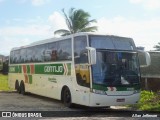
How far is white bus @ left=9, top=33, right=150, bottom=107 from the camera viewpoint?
14.7 m

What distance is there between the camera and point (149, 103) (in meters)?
17.3

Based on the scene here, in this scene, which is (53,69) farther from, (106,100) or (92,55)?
(92,55)

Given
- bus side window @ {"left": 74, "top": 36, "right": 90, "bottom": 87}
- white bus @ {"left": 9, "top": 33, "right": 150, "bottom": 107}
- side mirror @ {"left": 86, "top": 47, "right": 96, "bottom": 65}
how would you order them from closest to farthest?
side mirror @ {"left": 86, "top": 47, "right": 96, "bottom": 65} → white bus @ {"left": 9, "top": 33, "right": 150, "bottom": 107} → bus side window @ {"left": 74, "top": 36, "right": 90, "bottom": 87}

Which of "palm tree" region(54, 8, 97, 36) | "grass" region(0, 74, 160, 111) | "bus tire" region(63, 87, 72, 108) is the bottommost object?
"grass" region(0, 74, 160, 111)

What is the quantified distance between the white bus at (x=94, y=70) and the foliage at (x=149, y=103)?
3.27ft

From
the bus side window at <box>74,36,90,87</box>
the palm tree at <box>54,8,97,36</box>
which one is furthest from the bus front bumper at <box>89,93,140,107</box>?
the palm tree at <box>54,8,97,36</box>

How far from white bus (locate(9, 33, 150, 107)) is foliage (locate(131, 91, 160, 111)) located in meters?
1.00

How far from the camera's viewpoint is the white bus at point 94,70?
578 inches

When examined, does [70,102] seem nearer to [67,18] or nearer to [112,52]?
[112,52]

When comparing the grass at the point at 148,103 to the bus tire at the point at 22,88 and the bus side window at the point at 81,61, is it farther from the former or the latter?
the bus tire at the point at 22,88

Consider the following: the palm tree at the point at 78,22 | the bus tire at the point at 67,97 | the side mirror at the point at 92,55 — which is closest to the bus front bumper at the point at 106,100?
the side mirror at the point at 92,55

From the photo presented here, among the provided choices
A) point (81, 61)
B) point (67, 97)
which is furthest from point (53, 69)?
point (81, 61)

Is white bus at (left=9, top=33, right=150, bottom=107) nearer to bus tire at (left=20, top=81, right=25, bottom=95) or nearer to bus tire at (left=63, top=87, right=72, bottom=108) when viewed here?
bus tire at (left=63, top=87, right=72, bottom=108)

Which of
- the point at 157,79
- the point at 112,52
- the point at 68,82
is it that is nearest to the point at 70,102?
the point at 68,82
